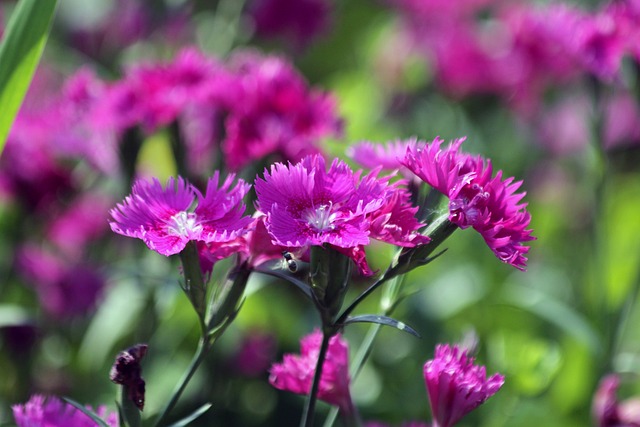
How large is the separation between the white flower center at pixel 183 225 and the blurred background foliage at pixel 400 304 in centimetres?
26

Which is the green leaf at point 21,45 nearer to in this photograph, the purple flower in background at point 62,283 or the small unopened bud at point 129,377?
the small unopened bud at point 129,377

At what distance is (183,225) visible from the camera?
2.16 feet

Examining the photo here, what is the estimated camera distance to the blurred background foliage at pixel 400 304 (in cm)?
120

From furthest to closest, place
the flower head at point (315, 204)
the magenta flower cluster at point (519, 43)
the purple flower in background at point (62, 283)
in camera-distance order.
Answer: the purple flower in background at point (62, 283) < the magenta flower cluster at point (519, 43) < the flower head at point (315, 204)

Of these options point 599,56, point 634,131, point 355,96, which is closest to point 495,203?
point 599,56

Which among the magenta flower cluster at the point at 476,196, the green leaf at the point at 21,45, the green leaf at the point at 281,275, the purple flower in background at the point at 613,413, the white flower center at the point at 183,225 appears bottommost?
the purple flower in background at the point at 613,413

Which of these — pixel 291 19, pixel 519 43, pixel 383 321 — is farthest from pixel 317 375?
pixel 519 43

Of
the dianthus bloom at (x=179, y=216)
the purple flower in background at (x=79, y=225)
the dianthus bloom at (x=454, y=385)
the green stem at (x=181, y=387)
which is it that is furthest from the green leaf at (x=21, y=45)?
the purple flower in background at (x=79, y=225)

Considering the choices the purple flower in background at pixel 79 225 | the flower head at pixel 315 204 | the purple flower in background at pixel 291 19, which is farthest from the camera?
the purple flower in background at pixel 291 19

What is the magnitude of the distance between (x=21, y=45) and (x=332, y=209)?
358 mm

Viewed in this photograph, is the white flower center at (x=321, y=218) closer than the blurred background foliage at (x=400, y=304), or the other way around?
the white flower center at (x=321, y=218)

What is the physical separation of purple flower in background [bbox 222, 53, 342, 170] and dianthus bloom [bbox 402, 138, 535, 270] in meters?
0.32

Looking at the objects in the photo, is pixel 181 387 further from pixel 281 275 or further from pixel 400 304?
pixel 400 304

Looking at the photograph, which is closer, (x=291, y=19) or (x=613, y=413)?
(x=613, y=413)
